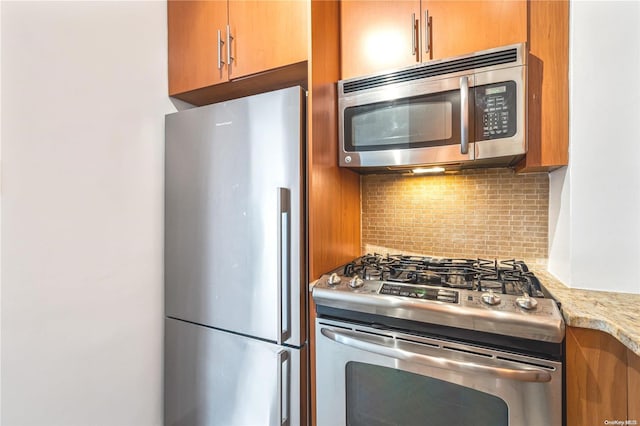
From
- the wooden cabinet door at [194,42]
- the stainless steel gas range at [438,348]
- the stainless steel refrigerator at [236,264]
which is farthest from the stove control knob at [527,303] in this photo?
the wooden cabinet door at [194,42]

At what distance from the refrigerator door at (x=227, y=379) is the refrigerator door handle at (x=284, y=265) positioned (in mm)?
91

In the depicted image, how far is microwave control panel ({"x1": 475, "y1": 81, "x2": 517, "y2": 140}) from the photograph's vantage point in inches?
39.1

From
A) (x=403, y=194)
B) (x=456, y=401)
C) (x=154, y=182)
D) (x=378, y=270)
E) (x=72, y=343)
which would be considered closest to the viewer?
(x=456, y=401)

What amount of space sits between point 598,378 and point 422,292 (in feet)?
1.52

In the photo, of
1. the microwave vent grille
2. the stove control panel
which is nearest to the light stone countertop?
the stove control panel

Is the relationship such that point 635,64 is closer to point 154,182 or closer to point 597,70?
point 597,70

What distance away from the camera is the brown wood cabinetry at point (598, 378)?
737 mm

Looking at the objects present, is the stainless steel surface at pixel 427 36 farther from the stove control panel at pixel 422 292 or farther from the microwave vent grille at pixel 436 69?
the stove control panel at pixel 422 292

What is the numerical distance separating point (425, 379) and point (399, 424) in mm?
195

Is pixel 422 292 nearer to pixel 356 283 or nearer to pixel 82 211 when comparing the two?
pixel 356 283

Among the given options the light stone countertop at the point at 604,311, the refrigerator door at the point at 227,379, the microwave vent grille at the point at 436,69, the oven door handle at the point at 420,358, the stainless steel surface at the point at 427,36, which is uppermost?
the stainless steel surface at the point at 427,36

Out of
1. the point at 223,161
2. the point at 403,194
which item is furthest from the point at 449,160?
the point at 223,161

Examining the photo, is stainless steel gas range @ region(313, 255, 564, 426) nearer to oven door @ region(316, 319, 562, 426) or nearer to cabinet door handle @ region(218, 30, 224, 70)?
oven door @ region(316, 319, 562, 426)

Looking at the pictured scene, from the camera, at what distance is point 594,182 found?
0.95 metres
